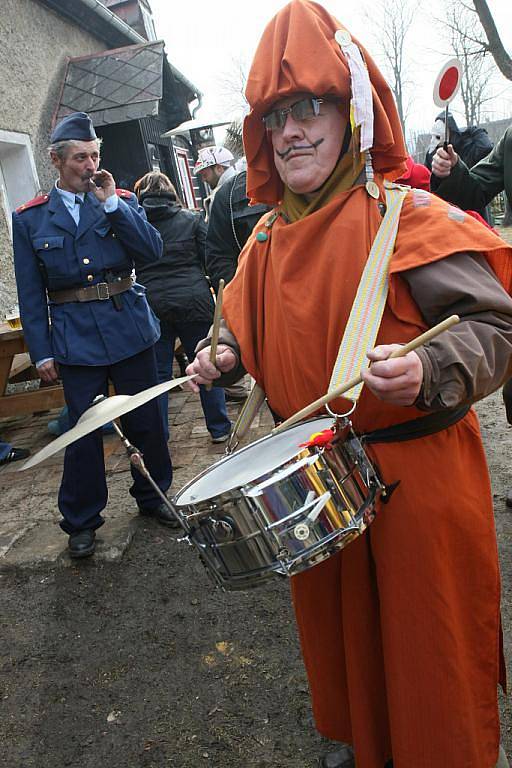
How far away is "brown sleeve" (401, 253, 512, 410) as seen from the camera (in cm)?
126

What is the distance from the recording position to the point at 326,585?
66.0 inches

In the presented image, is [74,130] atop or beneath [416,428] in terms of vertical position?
atop

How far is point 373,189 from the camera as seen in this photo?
1.49 meters

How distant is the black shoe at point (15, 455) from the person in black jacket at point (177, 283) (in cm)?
131

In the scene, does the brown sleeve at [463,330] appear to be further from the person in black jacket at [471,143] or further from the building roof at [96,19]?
the building roof at [96,19]

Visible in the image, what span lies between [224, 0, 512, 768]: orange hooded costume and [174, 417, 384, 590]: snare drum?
16cm

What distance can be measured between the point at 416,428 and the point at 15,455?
424 cm

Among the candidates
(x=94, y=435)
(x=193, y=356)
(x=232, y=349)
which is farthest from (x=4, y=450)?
(x=232, y=349)

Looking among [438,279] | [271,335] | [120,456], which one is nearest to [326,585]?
[271,335]

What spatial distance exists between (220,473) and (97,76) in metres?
8.38

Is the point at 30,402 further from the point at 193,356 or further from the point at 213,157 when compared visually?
the point at 213,157

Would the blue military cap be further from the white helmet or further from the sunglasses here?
the sunglasses

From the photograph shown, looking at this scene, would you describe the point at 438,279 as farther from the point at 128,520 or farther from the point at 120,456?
the point at 120,456

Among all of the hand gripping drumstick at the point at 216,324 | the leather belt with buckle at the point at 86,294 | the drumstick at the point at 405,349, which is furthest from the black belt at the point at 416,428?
the leather belt with buckle at the point at 86,294
